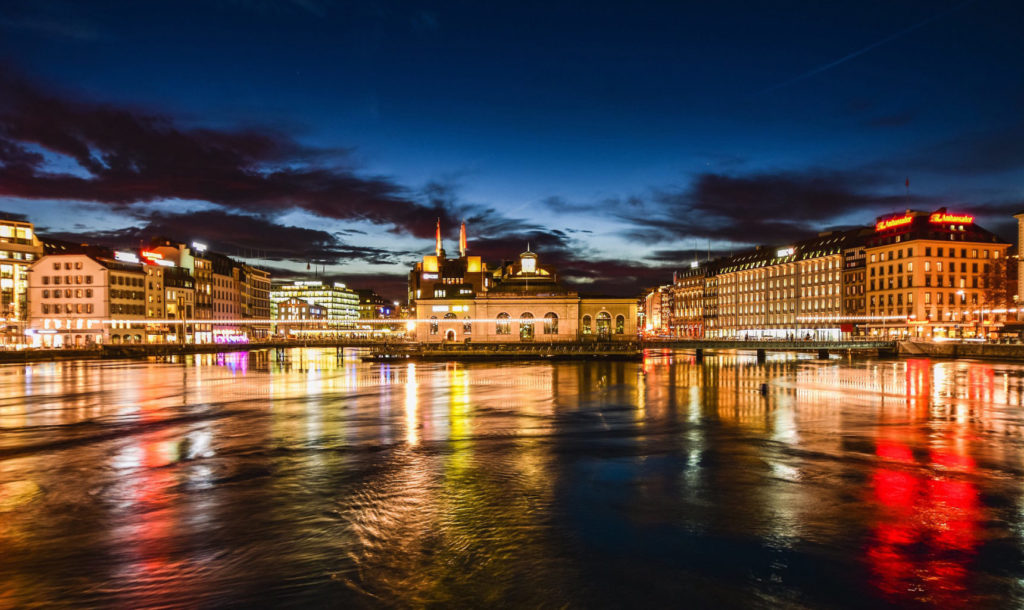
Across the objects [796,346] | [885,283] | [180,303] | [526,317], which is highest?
[885,283]

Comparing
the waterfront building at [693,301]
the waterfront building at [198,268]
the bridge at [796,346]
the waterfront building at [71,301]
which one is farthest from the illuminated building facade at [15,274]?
the waterfront building at [693,301]

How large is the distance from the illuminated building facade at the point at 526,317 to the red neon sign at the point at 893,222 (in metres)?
49.1

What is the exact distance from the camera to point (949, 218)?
369 ft

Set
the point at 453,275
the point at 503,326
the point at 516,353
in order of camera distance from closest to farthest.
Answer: the point at 516,353
the point at 503,326
the point at 453,275

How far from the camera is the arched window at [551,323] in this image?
133 metres

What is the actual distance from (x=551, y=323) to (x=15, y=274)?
322 ft

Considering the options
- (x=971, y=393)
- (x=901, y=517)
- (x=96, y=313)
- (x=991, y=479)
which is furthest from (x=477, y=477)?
(x=96, y=313)

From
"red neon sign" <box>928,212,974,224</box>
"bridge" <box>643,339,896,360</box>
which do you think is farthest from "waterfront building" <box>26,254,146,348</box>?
"red neon sign" <box>928,212,974,224</box>

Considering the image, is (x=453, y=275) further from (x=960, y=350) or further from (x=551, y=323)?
(x=960, y=350)

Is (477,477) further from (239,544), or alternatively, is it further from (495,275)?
(495,275)

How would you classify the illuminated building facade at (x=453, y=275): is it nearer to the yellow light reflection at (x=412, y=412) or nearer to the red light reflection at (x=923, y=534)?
the yellow light reflection at (x=412, y=412)

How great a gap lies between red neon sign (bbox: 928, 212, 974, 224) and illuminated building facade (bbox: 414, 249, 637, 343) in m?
56.8

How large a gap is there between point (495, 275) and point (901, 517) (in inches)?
6942

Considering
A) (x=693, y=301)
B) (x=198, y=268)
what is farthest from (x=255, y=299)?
(x=693, y=301)
